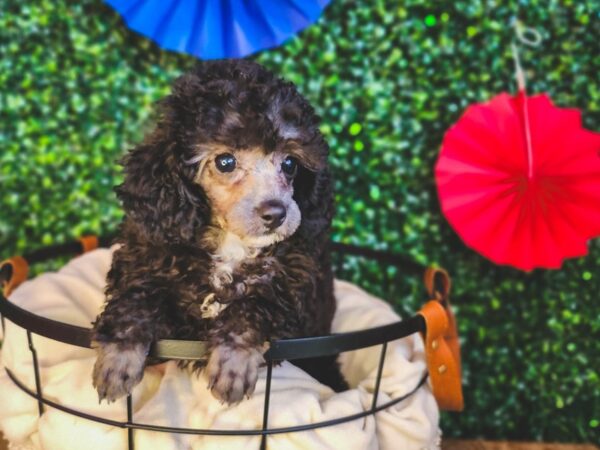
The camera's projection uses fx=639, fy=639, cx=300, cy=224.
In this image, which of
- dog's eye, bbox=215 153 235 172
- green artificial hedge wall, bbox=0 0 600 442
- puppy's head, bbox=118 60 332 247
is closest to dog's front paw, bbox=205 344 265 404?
puppy's head, bbox=118 60 332 247

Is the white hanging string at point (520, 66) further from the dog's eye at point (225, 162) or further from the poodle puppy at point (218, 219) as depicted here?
the dog's eye at point (225, 162)

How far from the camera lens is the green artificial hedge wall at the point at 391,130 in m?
2.51

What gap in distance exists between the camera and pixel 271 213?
59.6 inches

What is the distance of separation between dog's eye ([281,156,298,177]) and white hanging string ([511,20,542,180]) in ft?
2.71

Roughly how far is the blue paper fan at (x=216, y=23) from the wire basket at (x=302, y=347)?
921mm

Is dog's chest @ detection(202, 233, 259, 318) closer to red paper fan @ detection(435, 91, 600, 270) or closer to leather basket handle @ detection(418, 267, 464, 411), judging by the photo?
leather basket handle @ detection(418, 267, 464, 411)

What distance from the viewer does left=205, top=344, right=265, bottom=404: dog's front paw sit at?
1387mm

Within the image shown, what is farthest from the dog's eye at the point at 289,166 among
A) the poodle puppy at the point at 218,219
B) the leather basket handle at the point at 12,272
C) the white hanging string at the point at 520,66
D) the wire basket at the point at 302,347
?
the leather basket handle at the point at 12,272

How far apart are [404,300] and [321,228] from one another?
1.04m

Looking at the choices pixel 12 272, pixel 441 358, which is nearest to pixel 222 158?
pixel 441 358

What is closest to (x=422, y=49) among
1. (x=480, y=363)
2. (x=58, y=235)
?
(x=480, y=363)

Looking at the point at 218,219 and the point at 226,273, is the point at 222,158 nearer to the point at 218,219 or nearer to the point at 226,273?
the point at 218,219

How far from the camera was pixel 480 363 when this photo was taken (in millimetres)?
2709

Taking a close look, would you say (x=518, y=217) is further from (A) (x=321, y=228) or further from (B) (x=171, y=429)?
(B) (x=171, y=429)
